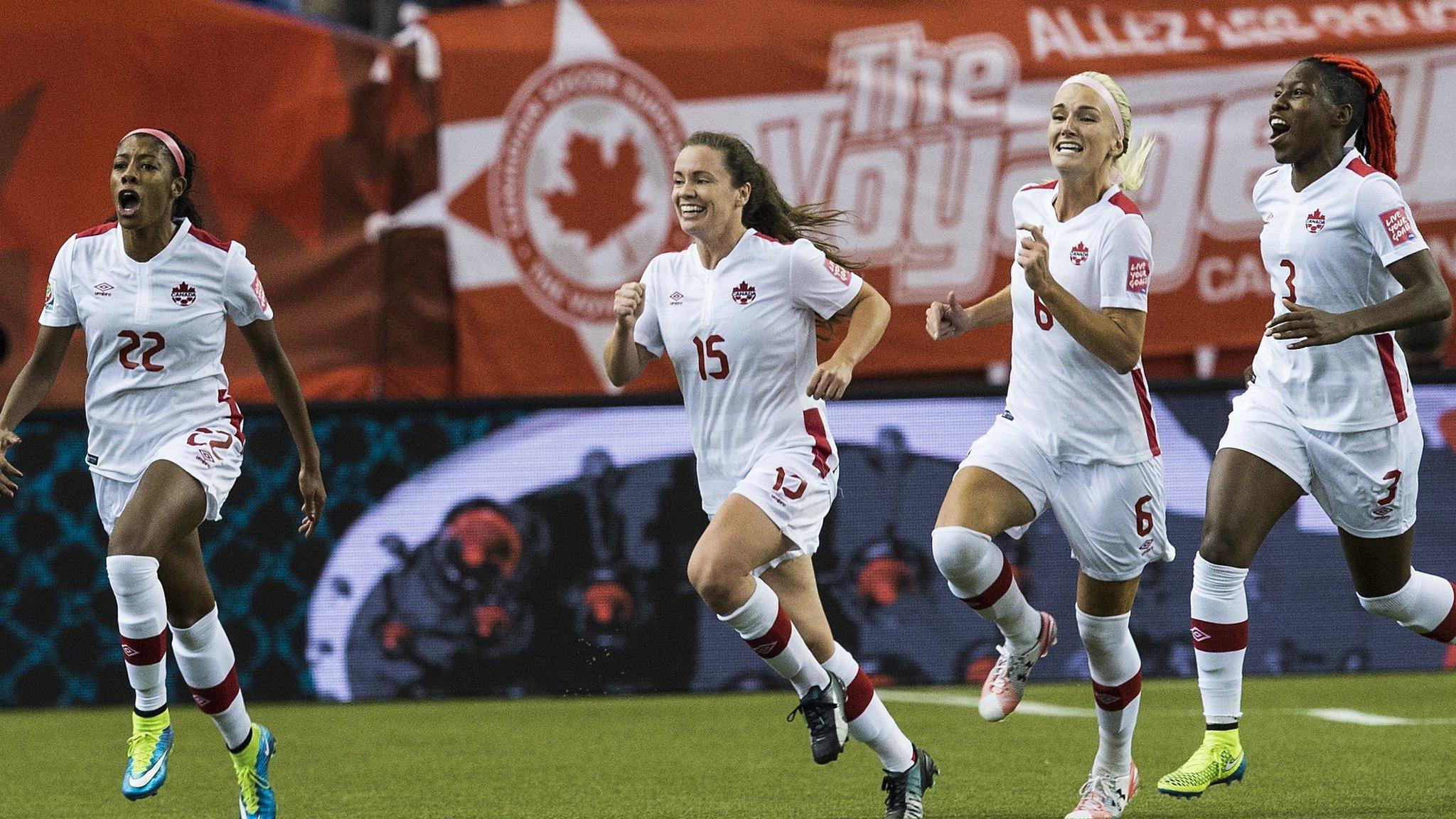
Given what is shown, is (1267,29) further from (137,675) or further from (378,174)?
(137,675)

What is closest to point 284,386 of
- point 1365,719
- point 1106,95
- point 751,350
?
point 751,350

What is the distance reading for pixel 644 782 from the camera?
6.58 m

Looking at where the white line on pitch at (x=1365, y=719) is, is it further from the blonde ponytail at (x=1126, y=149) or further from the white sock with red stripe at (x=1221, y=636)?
the blonde ponytail at (x=1126, y=149)

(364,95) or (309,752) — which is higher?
(364,95)

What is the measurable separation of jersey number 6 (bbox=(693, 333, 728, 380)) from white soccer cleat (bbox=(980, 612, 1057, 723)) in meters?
1.23

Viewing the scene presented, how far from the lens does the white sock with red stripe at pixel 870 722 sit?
5.45 metres

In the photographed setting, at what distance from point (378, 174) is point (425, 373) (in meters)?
1.21

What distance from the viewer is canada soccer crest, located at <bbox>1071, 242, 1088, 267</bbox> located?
5.43 metres

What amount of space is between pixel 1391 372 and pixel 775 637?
2.04m

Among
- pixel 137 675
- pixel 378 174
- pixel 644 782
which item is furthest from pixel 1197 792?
pixel 378 174

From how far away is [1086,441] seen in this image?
549 cm

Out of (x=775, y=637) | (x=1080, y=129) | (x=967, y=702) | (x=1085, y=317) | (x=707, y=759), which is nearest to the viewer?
(x=1085, y=317)

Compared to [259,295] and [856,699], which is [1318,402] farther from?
[259,295]

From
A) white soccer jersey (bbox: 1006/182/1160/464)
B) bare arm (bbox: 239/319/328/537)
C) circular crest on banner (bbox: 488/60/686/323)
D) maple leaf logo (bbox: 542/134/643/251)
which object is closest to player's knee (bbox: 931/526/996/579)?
white soccer jersey (bbox: 1006/182/1160/464)
